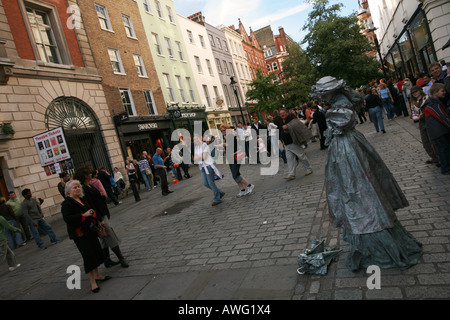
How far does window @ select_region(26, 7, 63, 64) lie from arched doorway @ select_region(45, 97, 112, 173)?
6.93 feet

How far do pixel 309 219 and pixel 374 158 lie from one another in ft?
6.78

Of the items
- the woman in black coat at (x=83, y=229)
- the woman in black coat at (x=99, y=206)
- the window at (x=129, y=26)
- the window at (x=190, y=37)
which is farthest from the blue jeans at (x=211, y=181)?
the window at (x=190, y=37)

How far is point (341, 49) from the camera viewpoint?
29.2 meters

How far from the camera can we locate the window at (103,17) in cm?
1861

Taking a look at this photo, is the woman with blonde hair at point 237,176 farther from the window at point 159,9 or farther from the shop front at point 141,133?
the window at point 159,9

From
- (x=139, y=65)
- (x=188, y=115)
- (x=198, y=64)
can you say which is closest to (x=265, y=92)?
(x=198, y=64)

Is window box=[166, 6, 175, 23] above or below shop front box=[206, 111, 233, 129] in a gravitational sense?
above

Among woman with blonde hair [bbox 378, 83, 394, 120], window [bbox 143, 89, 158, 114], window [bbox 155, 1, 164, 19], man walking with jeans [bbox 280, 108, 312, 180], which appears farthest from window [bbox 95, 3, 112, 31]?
woman with blonde hair [bbox 378, 83, 394, 120]

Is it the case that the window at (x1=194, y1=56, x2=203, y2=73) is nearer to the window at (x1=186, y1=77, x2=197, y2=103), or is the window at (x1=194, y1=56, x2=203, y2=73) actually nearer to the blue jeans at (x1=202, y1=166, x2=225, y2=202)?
the window at (x1=186, y1=77, x2=197, y2=103)

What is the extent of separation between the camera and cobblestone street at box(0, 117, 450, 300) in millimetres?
2883

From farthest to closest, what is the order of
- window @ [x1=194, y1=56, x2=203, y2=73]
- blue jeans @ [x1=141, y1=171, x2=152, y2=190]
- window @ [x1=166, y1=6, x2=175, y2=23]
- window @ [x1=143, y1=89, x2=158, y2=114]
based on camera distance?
window @ [x1=194, y1=56, x2=203, y2=73] → window @ [x1=166, y1=6, x2=175, y2=23] → window @ [x1=143, y1=89, x2=158, y2=114] → blue jeans @ [x1=141, y1=171, x2=152, y2=190]

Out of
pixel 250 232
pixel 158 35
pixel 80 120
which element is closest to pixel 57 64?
pixel 80 120

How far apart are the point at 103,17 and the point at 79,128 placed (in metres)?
8.18
